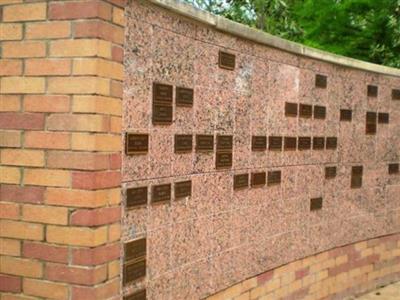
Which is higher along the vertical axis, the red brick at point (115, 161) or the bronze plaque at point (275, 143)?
the bronze plaque at point (275, 143)

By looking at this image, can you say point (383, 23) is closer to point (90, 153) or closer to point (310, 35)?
point (310, 35)

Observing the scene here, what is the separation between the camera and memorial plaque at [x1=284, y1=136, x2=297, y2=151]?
17.0ft

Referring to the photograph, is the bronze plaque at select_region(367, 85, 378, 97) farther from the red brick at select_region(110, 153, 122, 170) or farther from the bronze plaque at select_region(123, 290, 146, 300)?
the red brick at select_region(110, 153, 122, 170)

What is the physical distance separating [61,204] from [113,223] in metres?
0.29

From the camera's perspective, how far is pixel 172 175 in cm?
379

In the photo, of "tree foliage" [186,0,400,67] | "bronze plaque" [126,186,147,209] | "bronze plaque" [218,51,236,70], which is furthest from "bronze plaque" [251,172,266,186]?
"tree foliage" [186,0,400,67]

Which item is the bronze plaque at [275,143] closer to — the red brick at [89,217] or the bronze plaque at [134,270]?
the bronze plaque at [134,270]

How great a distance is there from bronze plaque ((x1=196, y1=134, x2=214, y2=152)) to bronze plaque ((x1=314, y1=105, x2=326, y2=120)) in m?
1.68

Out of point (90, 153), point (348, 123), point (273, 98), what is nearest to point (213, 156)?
point (273, 98)

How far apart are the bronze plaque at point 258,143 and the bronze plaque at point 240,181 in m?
0.23

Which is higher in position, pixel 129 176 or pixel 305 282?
pixel 129 176

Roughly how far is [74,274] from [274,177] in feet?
7.63

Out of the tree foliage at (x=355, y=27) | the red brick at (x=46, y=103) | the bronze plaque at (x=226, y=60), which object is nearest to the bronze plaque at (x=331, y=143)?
the bronze plaque at (x=226, y=60)

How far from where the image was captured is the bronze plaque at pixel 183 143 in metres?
3.81
